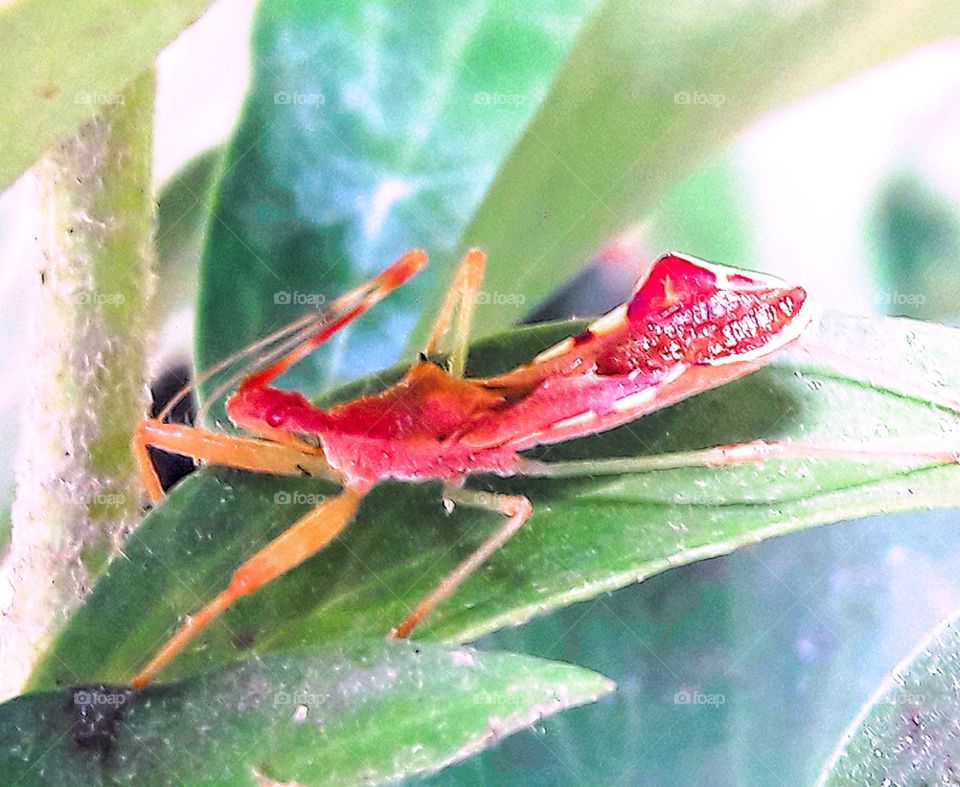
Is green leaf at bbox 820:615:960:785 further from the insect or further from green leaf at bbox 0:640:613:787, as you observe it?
green leaf at bbox 0:640:613:787

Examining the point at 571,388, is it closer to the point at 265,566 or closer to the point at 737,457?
the point at 737,457

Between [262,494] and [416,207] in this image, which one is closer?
[262,494]

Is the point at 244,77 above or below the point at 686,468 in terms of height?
above

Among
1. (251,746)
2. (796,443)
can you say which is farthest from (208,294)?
(796,443)

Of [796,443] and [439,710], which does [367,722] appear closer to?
[439,710]
